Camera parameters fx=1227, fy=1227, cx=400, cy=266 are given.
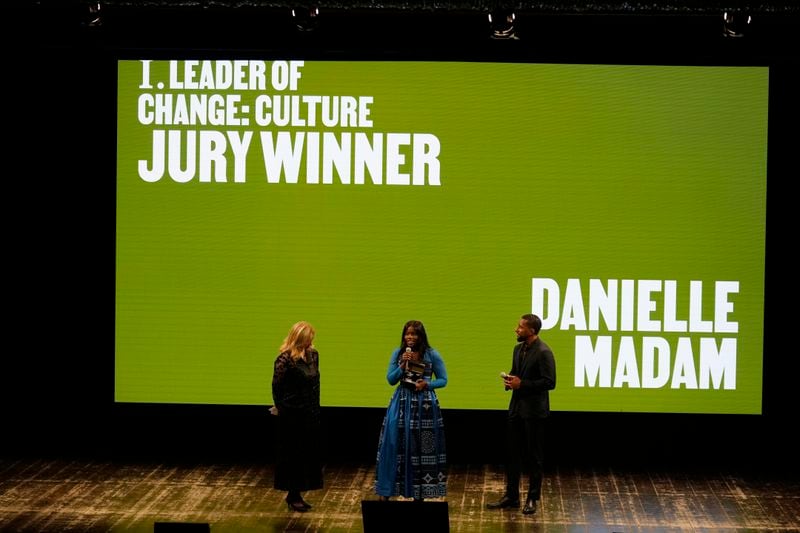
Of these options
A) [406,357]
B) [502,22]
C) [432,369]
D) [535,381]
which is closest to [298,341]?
[406,357]

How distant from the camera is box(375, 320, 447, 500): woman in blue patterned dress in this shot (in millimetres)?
7949

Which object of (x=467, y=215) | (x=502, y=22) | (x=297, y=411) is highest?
(x=502, y=22)

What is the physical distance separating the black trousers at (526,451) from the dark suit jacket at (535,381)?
0.23 feet

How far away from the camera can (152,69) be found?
9.56 m

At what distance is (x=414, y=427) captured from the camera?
26.1 ft

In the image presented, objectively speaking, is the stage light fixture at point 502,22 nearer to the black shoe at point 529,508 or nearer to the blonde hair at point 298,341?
the blonde hair at point 298,341

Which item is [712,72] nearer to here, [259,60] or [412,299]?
[412,299]

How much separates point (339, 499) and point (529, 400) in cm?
156

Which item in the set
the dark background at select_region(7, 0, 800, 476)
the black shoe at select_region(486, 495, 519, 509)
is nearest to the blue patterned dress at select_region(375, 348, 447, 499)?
the black shoe at select_region(486, 495, 519, 509)

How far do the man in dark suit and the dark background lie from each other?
141cm

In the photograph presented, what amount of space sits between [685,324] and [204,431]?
3889 mm

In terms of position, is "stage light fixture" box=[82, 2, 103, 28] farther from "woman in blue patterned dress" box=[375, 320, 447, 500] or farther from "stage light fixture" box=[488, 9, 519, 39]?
"woman in blue patterned dress" box=[375, 320, 447, 500]

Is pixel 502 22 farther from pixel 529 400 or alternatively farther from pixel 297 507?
pixel 297 507

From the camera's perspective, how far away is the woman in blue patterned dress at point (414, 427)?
795 centimetres
